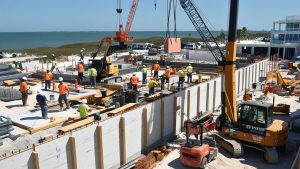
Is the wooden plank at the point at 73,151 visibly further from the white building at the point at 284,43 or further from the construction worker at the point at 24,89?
the white building at the point at 284,43

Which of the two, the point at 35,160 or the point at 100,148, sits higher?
the point at 35,160

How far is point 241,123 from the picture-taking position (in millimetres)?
13125

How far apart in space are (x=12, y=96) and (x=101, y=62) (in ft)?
26.3

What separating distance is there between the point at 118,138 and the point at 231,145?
4.82 metres

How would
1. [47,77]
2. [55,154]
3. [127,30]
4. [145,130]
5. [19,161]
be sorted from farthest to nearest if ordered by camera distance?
[127,30], [47,77], [145,130], [55,154], [19,161]

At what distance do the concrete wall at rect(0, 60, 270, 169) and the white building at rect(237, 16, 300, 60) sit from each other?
109 feet

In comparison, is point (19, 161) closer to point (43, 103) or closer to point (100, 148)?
point (100, 148)

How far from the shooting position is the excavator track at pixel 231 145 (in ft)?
41.6

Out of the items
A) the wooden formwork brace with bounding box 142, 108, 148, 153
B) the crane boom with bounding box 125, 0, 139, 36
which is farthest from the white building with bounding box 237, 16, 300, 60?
the wooden formwork brace with bounding box 142, 108, 148, 153

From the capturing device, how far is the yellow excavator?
488 inches

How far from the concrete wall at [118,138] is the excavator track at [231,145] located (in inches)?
93.1

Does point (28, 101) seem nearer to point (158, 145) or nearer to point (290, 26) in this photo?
point (158, 145)

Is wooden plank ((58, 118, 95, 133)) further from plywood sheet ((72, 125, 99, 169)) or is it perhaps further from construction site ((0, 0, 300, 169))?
plywood sheet ((72, 125, 99, 169))

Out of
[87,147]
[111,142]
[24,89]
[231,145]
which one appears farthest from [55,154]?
[24,89]
